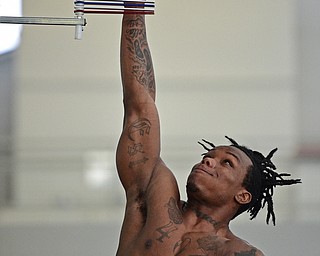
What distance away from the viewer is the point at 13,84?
9.90ft

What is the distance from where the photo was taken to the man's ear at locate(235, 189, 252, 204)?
1602 mm

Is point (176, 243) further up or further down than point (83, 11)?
further down

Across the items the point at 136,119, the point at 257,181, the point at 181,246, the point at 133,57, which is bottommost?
the point at 181,246

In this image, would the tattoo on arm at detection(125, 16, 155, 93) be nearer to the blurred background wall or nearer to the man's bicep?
the man's bicep

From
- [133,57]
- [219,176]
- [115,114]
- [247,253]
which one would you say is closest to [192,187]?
[219,176]

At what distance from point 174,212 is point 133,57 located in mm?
302

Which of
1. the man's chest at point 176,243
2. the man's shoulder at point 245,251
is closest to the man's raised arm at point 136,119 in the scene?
the man's chest at point 176,243

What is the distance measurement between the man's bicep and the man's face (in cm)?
9

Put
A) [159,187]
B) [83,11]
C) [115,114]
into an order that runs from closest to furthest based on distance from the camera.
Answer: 1. [83,11]
2. [159,187]
3. [115,114]

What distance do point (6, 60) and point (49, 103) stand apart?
0.21 metres

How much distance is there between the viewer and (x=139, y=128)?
1.62 metres

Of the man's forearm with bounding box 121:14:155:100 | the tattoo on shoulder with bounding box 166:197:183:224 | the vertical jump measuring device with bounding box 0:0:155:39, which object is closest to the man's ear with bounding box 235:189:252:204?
the tattoo on shoulder with bounding box 166:197:183:224

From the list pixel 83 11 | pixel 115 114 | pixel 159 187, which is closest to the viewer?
pixel 83 11

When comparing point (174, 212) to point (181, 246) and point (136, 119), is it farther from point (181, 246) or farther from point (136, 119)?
point (136, 119)
